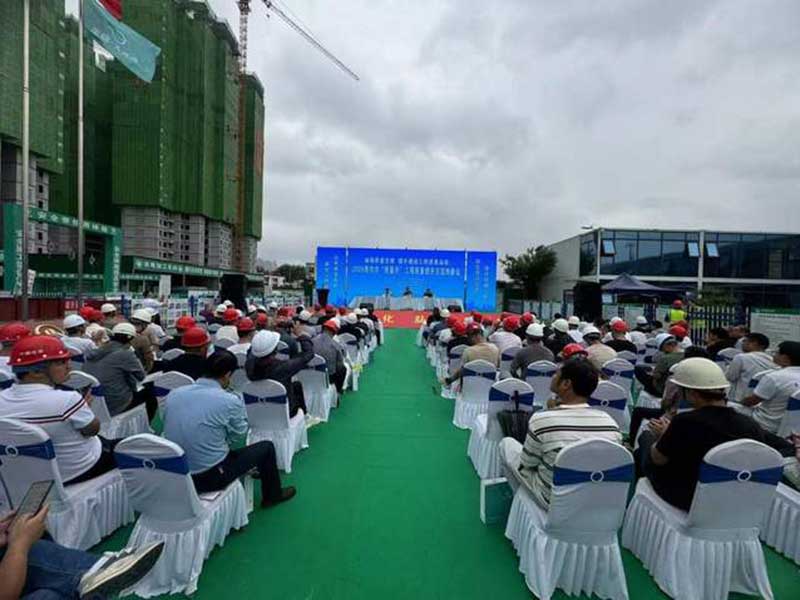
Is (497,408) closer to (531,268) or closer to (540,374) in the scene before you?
(540,374)

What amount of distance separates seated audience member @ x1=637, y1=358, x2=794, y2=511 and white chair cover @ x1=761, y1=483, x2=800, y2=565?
2.52ft

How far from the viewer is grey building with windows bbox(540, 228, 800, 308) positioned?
78.4 ft

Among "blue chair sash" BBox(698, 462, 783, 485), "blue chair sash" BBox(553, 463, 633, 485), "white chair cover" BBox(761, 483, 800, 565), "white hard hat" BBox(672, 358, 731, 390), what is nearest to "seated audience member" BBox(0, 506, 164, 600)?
"blue chair sash" BBox(553, 463, 633, 485)

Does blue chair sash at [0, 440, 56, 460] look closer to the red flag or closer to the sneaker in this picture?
the sneaker

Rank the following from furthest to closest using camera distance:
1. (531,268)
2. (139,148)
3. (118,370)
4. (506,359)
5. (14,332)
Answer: (139,148)
(531,268)
(506,359)
(14,332)
(118,370)

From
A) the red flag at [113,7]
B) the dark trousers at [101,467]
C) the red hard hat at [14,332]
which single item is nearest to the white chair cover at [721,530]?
the dark trousers at [101,467]

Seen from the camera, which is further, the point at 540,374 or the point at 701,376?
the point at 540,374

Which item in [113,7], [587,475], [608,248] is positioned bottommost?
[587,475]

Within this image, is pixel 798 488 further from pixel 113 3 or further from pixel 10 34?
pixel 10 34

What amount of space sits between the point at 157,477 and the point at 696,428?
2.45 metres

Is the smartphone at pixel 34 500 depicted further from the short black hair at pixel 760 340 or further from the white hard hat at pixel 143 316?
the short black hair at pixel 760 340

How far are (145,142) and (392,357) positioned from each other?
39.3 meters

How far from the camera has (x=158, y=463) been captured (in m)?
1.94

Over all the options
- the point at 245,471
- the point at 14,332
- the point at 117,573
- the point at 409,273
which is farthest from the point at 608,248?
the point at 117,573
